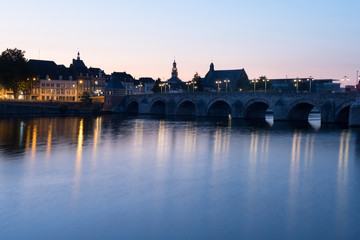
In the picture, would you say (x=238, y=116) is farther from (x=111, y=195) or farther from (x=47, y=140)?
(x=111, y=195)

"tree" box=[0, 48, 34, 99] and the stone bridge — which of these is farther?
"tree" box=[0, 48, 34, 99]

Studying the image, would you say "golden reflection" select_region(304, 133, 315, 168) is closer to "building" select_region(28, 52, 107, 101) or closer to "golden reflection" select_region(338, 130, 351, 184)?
"golden reflection" select_region(338, 130, 351, 184)

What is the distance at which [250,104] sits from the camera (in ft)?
229

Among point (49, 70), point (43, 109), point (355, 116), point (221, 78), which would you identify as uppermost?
point (221, 78)

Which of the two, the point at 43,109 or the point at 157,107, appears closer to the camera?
the point at 43,109

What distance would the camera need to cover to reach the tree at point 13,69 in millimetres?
82881

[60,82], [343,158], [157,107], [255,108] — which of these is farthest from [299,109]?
[60,82]

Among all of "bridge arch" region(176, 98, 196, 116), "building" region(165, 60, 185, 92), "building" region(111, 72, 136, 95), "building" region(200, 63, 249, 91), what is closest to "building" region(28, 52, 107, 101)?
"building" region(111, 72, 136, 95)

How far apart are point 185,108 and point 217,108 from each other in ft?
37.9

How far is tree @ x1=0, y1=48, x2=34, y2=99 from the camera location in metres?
82.9

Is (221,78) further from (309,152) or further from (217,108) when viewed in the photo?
(309,152)

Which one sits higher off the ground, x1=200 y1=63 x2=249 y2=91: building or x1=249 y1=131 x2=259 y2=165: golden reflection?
x1=200 y1=63 x2=249 y2=91: building

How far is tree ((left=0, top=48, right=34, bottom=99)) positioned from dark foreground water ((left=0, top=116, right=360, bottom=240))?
2480 inches

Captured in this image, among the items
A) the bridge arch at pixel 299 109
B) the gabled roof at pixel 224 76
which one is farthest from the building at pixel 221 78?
the bridge arch at pixel 299 109
